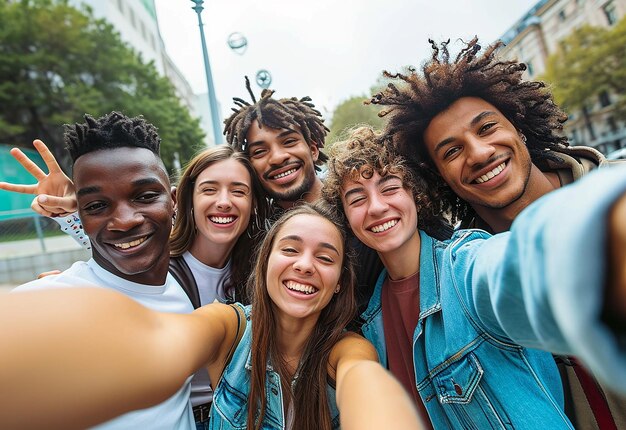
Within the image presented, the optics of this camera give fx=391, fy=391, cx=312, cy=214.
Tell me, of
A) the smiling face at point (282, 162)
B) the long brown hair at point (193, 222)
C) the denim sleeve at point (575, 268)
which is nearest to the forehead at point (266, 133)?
the smiling face at point (282, 162)

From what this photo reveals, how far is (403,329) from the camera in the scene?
206 centimetres

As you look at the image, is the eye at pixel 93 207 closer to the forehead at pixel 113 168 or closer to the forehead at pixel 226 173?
the forehead at pixel 113 168

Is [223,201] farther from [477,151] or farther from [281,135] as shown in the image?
[477,151]

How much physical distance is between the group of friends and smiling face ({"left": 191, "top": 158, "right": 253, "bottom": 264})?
15mm

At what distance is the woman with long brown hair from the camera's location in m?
0.54

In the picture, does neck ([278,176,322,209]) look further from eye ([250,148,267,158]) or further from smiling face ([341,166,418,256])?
smiling face ([341,166,418,256])

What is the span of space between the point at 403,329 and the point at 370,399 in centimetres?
86

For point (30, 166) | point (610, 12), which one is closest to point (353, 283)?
point (30, 166)

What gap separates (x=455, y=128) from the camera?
2395 mm

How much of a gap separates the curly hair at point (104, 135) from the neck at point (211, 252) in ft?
3.08

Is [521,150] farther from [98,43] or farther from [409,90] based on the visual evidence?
[98,43]

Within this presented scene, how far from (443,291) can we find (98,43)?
71.5ft

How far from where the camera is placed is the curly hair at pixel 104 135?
2082mm

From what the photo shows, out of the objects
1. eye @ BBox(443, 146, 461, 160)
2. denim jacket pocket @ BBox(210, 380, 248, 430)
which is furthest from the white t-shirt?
eye @ BBox(443, 146, 461, 160)
